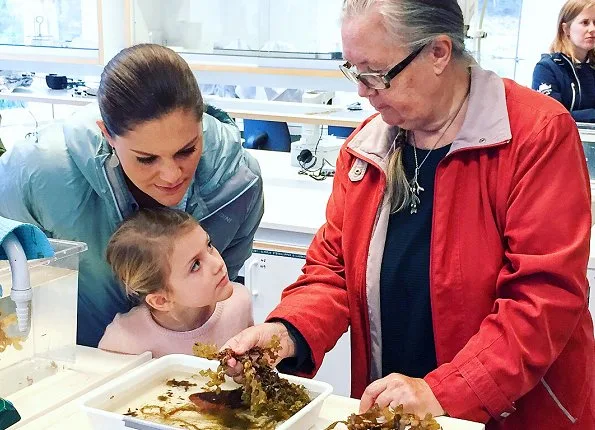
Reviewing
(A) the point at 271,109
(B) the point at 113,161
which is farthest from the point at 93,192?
(A) the point at 271,109

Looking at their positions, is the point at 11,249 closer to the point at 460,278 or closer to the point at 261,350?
the point at 261,350

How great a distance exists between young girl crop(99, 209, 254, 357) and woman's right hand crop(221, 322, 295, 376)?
328 mm

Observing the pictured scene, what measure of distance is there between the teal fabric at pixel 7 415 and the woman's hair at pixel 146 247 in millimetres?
474

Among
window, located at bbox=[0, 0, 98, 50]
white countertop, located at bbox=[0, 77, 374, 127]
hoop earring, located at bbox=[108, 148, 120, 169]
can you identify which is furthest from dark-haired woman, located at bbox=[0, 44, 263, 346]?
window, located at bbox=[0, 0, 98, 50]

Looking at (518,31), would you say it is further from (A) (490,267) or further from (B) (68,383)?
(B) (68,383)

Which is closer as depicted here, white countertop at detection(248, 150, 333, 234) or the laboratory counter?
the laboratory counter

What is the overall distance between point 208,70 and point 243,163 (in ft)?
4.42

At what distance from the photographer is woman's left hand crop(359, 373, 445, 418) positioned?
113 centimetres

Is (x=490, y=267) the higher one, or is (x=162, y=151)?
(x=162, y=151)

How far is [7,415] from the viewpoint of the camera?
44.4 inches

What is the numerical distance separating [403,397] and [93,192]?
78 cm

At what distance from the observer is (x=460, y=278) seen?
4.22 ft

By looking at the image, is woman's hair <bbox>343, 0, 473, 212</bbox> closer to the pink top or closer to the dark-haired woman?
the dark-haired woman

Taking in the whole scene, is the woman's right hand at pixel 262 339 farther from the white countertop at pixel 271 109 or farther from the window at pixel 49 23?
the window at pixel 49 23
